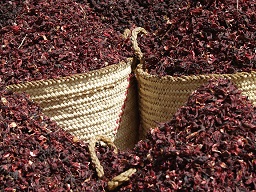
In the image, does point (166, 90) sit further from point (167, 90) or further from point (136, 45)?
point (136, 45)

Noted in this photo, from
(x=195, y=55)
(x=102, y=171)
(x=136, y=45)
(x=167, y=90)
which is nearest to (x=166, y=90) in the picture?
(x=167, y=90)

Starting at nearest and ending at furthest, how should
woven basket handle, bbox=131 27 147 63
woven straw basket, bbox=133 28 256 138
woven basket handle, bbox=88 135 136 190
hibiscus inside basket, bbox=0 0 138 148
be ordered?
woven basket handle, bbox=88 135 136 190 → woven straw basket, bbox=133 28 256 138 → hibiscus inside basket, bbox=0 0 138 148 → woven basket handle, bbox=131 27 147 63

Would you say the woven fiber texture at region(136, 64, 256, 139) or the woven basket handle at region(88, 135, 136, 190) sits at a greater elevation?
the woven fiber texture at region(136, 64, 256, 139)

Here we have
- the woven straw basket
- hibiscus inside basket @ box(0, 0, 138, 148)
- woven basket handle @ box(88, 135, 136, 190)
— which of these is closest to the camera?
woven basket handle @ box(88, 135, 136, 190)

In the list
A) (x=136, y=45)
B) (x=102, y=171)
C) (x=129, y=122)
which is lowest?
(x=129, y=122)

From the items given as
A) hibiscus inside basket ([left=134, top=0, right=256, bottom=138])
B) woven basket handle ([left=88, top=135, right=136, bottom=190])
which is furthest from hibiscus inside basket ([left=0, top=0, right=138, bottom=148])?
woven basket handle ([left=88, top=135, right=136, bottom=190])

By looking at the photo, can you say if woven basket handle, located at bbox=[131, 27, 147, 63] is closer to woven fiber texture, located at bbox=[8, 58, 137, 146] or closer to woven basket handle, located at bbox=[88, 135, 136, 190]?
woven fiber texture, located at bbox=[8, 58, 137, 146]

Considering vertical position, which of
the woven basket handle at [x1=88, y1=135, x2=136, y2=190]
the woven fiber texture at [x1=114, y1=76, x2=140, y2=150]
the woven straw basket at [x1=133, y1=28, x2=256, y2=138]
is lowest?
the woven fiber texture at [x1=114, y1=76, x2=140, y2=150]
